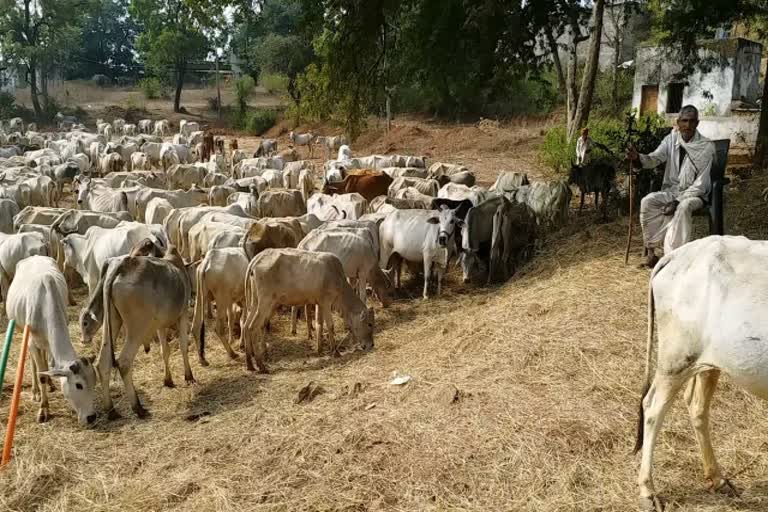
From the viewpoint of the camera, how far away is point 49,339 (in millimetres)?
7594

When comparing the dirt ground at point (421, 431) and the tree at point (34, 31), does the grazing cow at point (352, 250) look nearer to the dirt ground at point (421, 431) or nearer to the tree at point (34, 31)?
the dirt ground at point (421, 431)

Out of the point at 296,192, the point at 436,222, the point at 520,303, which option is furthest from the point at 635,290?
the point at 296,192

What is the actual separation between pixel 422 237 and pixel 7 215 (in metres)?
9.10

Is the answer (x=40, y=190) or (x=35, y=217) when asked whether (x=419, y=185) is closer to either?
(x=35, y=217)

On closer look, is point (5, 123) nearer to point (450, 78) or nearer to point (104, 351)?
point (450, 78)

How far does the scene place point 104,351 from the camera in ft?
25.2

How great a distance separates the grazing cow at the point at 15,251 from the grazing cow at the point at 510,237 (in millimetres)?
7462

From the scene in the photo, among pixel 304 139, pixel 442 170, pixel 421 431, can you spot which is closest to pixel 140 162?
pixel 442 170

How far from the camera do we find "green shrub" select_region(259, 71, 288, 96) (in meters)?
49.9

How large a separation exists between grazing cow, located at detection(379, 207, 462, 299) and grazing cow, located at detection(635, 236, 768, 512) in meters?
6.61

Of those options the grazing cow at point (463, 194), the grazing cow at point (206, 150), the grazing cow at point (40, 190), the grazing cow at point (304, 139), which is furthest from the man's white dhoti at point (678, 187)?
the grazing cow at point (304, 139)

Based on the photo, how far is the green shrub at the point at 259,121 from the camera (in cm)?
4512

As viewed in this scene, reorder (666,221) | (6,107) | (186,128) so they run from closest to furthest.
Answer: (666,221)
(186,128)
(6,107)

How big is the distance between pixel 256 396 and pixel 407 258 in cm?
505
